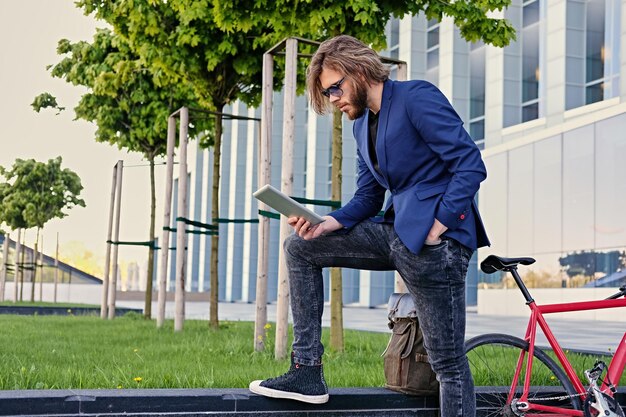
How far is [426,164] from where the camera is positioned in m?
3.63

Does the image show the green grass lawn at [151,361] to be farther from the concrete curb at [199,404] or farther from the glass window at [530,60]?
the glass window at [530,60]

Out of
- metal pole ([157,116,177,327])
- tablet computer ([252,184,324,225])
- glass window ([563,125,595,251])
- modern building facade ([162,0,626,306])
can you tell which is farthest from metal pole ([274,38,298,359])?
glass window ([563,125,595,251])

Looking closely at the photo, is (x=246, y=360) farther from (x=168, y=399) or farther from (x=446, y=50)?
(x=446, y=50)

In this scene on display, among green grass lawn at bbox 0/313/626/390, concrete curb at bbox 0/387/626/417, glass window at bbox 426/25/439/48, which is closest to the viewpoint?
concrete curb at bbox 0/387/626/417

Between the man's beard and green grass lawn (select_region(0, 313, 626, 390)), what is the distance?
6.95 ft

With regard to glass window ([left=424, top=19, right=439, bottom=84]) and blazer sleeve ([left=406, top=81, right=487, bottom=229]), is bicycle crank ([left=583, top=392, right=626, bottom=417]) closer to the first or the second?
blazer sleeve ([left=406, top=81, right=487, bottom=229])

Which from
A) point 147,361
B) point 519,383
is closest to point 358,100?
point 519,383

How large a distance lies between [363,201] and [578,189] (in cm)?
A: 2160

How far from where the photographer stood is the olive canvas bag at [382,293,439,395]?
4.43m

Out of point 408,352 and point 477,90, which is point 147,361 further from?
point 477,90

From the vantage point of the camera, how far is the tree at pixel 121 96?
15.2 metres

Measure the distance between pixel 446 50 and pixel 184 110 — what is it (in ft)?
65.0

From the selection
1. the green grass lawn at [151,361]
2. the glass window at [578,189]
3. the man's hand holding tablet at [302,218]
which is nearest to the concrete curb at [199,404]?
the green grass lawn at [151,361]

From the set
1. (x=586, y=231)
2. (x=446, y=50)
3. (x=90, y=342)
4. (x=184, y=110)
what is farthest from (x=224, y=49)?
(x=446, y=50)
